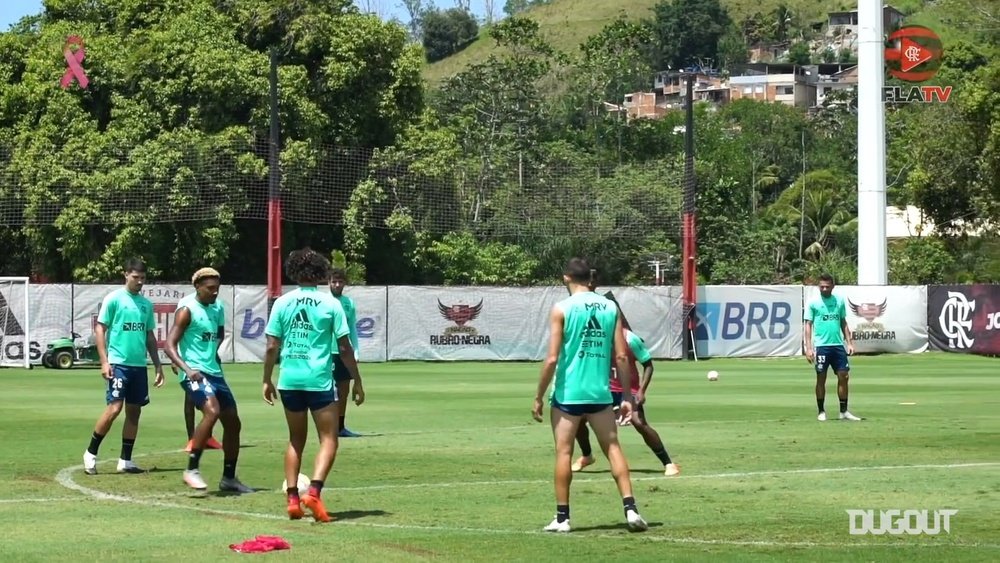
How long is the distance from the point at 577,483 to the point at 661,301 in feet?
108

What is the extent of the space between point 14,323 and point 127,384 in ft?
91.0

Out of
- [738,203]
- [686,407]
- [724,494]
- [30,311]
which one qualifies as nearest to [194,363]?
[724,494]

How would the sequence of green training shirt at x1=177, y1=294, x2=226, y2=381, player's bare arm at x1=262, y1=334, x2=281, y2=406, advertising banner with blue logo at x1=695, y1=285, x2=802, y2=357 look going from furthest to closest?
1. advertising banner with blue logo at x1=695, y1=285, x2=802, y2=357
2. green training shirt at x1=177, y1=294, x2=226, y2=381
3. player's bare arm at x1=262, y1=334, x2=281, y2=406

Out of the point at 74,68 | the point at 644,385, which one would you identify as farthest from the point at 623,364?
the point at 74,68

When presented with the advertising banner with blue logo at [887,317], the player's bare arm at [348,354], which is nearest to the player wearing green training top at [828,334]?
the player's bare arm at [348,354]

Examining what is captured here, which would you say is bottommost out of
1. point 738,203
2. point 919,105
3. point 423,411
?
point 423,411

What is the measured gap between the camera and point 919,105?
8912cm

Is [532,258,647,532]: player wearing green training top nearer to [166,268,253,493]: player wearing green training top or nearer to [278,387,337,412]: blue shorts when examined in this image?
[278,387,337,412]: blue shorts

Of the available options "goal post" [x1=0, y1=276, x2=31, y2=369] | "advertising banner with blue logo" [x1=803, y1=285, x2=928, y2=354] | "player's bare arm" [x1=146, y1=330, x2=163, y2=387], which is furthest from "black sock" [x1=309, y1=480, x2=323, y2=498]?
"advertising banner with blue logo" [x1=803, y1=285, x2=928, y2=354]

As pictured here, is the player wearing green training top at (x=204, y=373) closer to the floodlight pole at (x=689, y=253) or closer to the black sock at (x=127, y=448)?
the black sock at (x=127, y=448)

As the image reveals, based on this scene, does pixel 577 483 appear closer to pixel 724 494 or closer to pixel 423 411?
pixel 724 494

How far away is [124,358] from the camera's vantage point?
1551 cm

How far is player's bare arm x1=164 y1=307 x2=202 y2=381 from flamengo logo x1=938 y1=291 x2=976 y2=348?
3581cm

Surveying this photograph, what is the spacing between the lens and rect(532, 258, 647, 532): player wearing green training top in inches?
446
